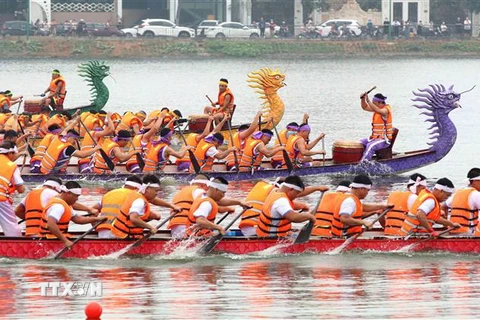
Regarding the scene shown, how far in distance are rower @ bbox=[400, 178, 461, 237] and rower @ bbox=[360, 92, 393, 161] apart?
902 centimetres

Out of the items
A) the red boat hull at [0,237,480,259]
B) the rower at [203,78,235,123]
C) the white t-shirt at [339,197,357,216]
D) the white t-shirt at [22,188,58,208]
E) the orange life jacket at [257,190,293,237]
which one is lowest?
the red boat hull at [0,237,480,259]

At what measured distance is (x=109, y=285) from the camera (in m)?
19.0

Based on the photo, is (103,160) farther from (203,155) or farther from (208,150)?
(208,150)

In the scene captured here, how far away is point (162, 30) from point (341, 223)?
61327 mm

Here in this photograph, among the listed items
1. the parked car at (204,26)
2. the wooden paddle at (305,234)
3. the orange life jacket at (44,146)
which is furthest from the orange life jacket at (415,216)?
the parked car at (204,26)

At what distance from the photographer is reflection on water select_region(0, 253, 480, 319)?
1745cm

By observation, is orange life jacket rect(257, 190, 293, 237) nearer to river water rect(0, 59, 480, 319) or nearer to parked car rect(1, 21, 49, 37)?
river water rect(0, 59, 480, 319)

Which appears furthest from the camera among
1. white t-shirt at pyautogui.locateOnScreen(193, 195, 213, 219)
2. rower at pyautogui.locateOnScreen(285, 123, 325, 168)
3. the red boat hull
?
rower at pyautogui.locateOnScreen(285, 123, 325, 168)

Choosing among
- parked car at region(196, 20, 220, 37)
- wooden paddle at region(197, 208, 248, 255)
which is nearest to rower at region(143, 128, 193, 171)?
wooden paddle at region(197, 208, 248, 255)

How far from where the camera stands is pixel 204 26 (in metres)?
83.2

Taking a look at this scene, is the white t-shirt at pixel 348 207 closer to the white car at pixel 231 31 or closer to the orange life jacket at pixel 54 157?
the orange life jacket at pixel 54 157

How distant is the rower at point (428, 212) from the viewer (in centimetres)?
2048

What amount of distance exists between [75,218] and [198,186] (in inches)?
70.6

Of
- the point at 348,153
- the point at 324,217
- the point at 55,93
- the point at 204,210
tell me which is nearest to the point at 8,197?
the point at 204,210
